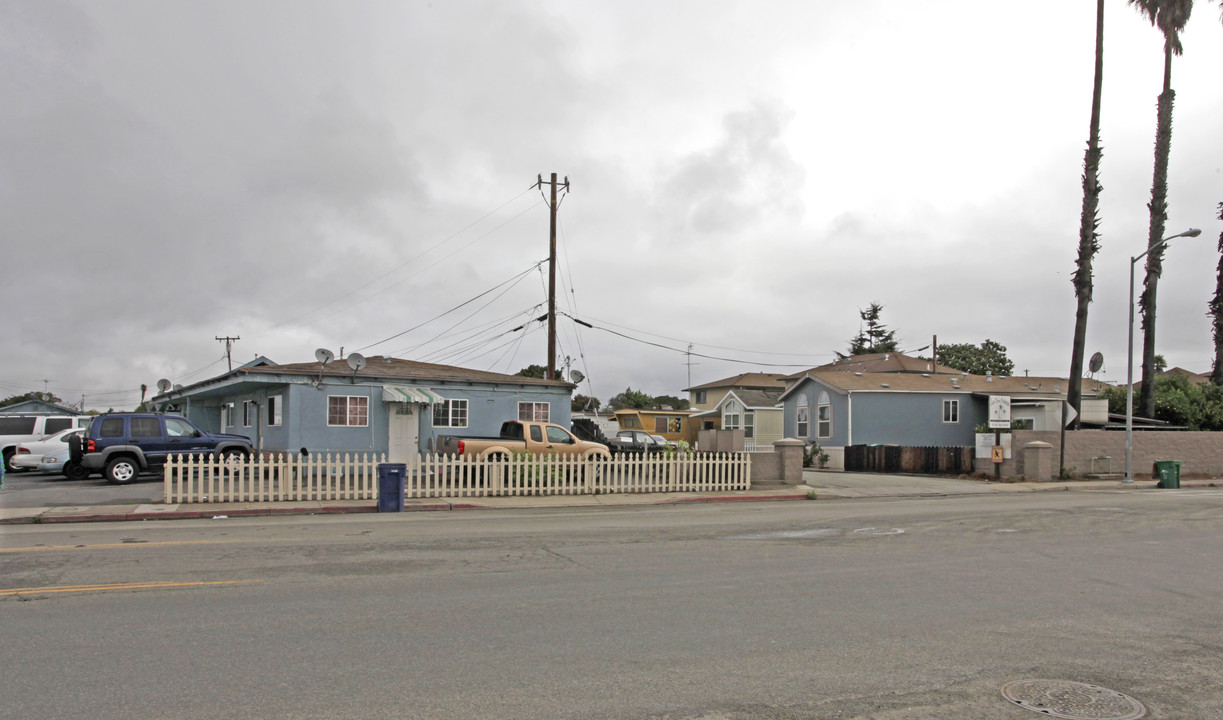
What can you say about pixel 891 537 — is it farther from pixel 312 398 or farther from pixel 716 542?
pixel 312 398

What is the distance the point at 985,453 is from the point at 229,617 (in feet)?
87.5

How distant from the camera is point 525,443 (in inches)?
861

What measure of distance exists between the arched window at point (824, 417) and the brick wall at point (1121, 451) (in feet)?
35.1

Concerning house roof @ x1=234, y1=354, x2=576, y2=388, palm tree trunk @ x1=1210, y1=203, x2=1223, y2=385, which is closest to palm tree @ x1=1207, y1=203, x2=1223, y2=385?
palm tree trunk @ x1=1210, y1=203, x2=1223, y2=385

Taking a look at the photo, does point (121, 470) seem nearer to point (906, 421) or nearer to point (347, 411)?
point (347, 411)

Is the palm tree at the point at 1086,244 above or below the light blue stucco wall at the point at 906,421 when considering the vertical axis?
above

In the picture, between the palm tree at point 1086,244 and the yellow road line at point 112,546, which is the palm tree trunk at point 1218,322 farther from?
the yellow road line at point 112,546

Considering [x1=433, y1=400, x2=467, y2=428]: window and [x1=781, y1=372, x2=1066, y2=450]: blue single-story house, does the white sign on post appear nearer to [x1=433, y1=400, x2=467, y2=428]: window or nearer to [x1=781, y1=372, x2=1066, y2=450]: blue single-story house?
[x1=781, y1=372, x2=1066, y2=450]: blue single-story house

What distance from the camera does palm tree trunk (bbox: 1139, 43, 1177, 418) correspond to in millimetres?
33906

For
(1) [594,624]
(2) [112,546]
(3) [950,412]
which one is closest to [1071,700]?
(1) [594,624]

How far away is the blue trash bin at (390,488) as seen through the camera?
16.4m

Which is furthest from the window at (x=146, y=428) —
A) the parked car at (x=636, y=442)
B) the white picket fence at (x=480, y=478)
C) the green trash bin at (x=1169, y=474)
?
the green trash bin at (x=1169, y=474)

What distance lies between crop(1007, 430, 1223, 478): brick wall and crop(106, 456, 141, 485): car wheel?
25.6 metres

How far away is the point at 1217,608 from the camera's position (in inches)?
304
